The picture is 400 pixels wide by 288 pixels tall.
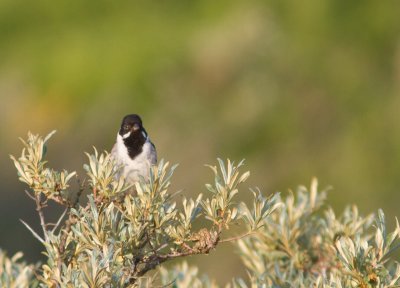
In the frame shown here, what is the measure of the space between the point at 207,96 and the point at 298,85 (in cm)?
128

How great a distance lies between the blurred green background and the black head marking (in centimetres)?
357

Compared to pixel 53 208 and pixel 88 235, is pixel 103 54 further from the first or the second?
pixel 88 235

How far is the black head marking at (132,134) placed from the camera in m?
4.82

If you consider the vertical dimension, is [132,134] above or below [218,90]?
below

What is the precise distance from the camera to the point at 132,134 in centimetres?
490

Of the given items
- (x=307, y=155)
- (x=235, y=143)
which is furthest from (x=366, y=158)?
(x=235, y=143)

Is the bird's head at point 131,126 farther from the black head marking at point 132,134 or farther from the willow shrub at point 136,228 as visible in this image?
the willow shrub at point 136,228

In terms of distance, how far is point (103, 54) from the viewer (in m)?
10.9

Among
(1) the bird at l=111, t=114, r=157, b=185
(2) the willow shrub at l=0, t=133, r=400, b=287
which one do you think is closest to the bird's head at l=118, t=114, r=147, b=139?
(1) the bird at l=111, t=114, r=157, b=185

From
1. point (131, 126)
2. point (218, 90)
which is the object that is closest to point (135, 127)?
point (131, 126)

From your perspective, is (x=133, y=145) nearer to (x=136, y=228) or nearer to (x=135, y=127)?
(x=135, y=127)

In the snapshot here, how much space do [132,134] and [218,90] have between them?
15.9 feet

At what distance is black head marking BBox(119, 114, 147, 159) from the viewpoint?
190 inches

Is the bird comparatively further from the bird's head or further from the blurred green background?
the blurred green background
